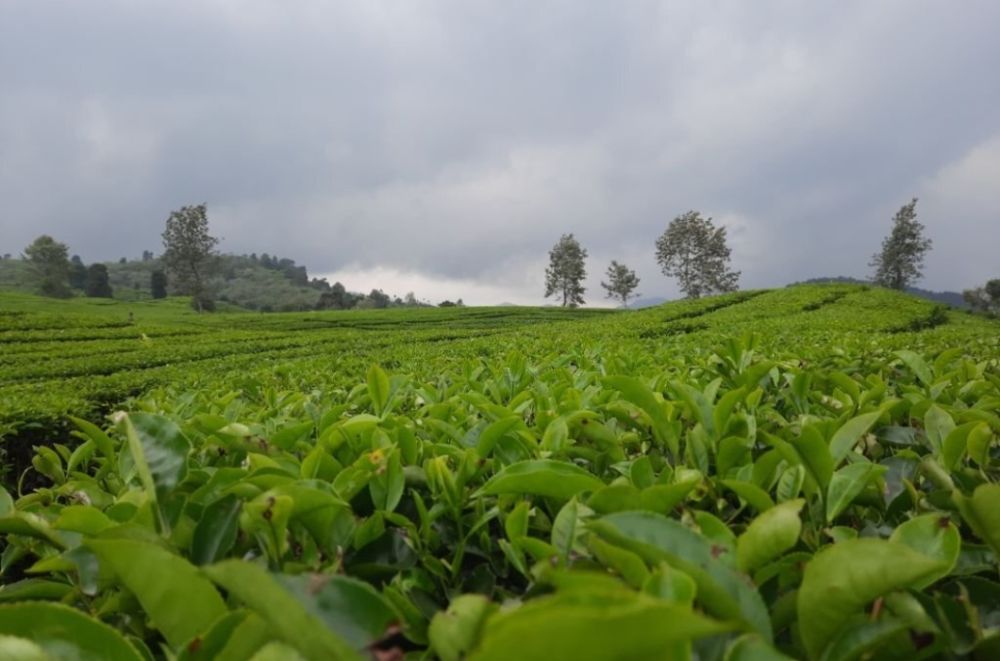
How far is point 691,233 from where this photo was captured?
55.8 meters

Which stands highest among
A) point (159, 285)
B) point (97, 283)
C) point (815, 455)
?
point (159, 285)

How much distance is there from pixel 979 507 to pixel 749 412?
0.85m

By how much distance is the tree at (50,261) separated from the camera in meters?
64.3

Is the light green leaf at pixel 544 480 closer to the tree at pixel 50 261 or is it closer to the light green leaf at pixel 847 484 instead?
the light green leaf at pixel 847 484

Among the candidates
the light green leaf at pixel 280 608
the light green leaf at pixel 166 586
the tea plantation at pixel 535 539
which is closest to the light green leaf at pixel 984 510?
the tea plantation at pixel 535 539

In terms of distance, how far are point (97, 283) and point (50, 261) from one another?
23.3 ft

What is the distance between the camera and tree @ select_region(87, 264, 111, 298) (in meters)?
71.4

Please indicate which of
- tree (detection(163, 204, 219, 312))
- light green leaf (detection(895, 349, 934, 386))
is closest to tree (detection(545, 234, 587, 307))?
tree (detection(163, 204, 219, 312))

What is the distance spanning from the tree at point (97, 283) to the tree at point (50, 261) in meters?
4.50

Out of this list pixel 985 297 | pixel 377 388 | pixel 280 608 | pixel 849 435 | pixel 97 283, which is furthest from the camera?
pixel 97 283

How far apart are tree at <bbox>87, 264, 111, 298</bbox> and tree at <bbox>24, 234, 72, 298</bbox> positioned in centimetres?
450

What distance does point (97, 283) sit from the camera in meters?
72.1

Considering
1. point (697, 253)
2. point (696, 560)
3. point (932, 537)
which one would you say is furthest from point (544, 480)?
point (697, 253)

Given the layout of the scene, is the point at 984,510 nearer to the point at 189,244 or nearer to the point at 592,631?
the point at 592,631
